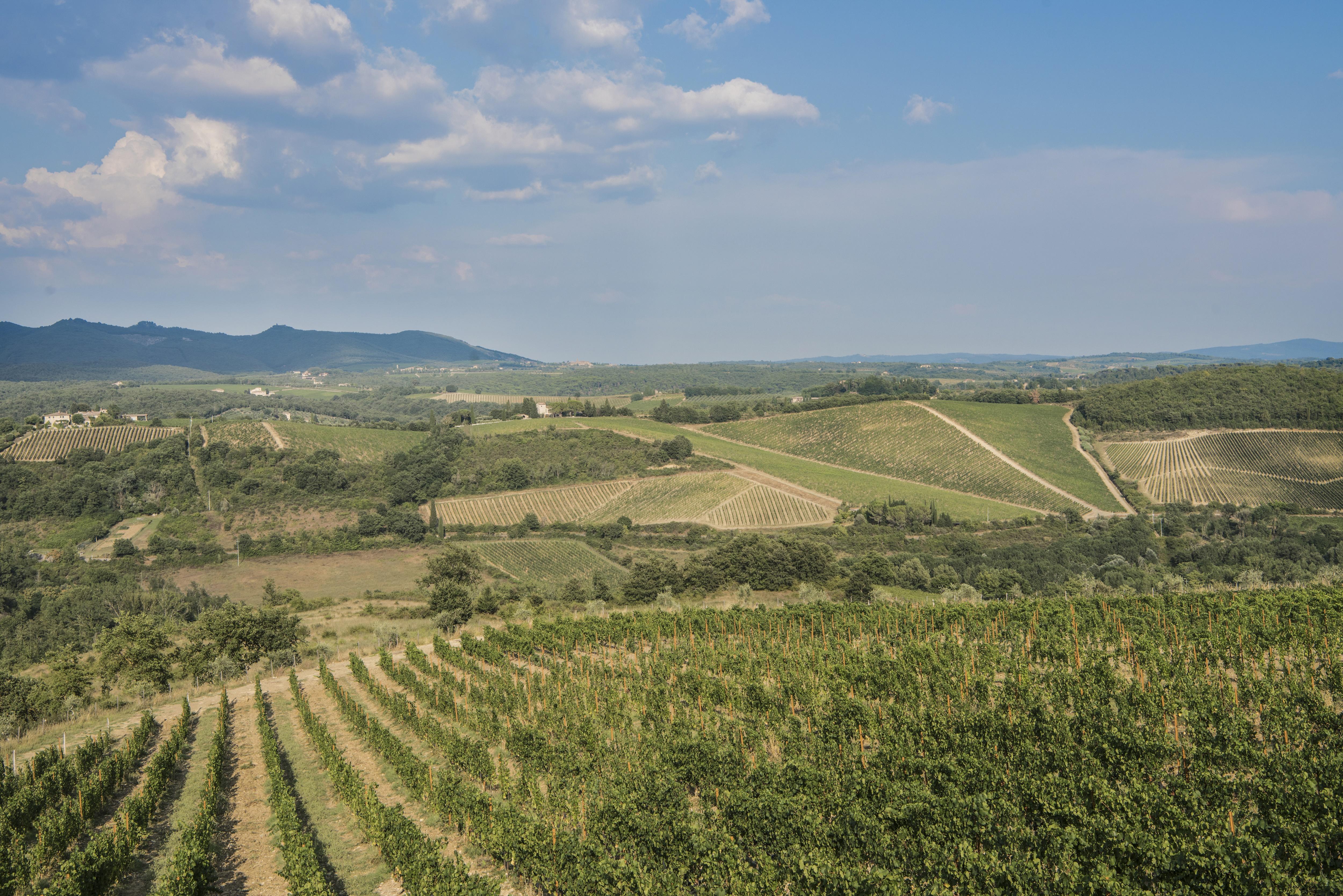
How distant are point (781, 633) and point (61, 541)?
97.4 meters

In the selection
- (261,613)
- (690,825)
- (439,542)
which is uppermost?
(690,825)

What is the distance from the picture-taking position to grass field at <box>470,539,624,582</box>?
78438 millimetres

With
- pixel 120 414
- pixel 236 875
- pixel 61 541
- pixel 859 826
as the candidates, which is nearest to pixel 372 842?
pixel 236 875

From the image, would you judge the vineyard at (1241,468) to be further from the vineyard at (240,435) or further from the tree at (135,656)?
the vineyard at (240,435)

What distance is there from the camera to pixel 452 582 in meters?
56.6

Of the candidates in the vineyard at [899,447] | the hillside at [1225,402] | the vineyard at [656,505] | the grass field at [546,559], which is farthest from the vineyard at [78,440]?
the hillside at [1225,402]

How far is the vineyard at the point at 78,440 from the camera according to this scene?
112750 millimetres

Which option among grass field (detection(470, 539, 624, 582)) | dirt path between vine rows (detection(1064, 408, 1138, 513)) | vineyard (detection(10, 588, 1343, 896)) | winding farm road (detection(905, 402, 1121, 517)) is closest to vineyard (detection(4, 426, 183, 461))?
grass field (detection(470, 539, 624, 582))

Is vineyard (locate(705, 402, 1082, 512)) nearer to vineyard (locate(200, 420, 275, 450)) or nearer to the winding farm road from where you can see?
the winding farm road

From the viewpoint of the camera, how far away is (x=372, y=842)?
19.8m

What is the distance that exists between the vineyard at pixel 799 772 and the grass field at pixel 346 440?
99.7 m

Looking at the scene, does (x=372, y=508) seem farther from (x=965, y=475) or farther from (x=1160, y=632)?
(x=1160, y=632)

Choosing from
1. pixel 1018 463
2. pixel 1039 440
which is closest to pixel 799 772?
pixel 1018 463

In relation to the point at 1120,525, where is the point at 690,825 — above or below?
above
